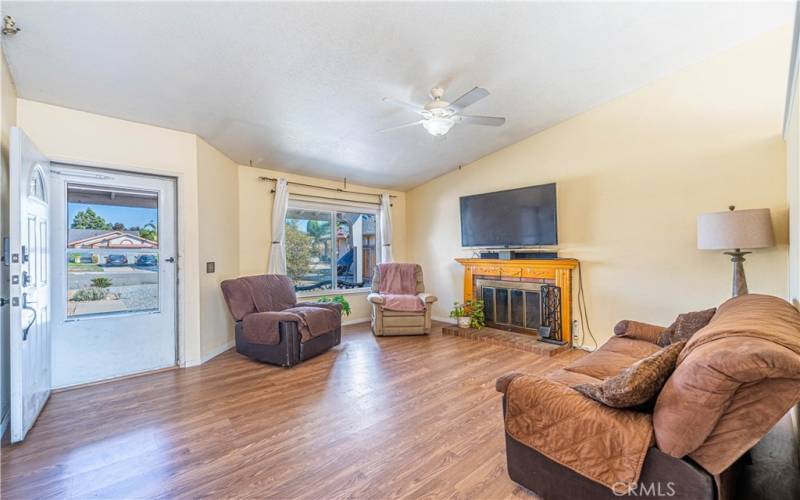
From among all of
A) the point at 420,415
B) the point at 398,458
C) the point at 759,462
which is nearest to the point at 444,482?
the point at 398,458

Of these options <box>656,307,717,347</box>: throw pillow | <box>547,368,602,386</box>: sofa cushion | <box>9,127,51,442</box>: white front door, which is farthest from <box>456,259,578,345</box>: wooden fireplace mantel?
<box>9,127,51,442</box>: white front door

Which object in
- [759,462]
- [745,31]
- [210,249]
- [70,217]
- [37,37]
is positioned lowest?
[759,462]

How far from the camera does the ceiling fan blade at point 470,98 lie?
242 cm

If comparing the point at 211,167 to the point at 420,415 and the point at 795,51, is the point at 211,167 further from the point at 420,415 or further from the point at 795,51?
the point at 795,51

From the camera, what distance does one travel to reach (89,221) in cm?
320

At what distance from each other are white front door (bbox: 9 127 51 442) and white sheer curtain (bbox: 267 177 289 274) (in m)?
2.38

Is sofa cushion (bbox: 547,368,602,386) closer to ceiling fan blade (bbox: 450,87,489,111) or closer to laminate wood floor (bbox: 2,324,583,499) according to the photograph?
laminate wood floor (bbox: 2,324,583,499)

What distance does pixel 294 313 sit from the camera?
3.71m

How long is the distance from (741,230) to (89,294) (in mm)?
5674

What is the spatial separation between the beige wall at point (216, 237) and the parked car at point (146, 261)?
414 millimetres

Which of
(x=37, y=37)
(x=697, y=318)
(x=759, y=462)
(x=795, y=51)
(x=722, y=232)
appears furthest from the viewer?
(x=722, y=232)

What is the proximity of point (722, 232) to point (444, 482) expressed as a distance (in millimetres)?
2970

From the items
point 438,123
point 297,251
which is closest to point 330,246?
point 297,251

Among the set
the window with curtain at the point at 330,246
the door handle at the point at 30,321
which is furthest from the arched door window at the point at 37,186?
the window with curtain at the point at 330,246
